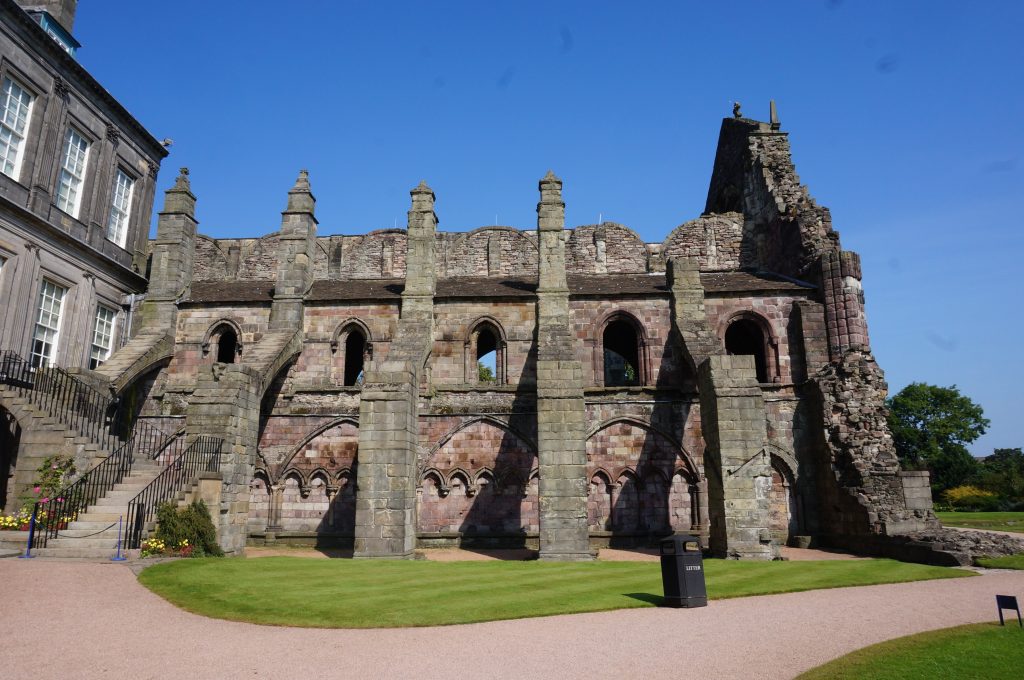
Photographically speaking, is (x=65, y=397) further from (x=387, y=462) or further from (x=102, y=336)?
(x=387, y=462)

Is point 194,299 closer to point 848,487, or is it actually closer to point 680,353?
point 680,353

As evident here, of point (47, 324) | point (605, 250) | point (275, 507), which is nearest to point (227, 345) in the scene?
point (47, 324)

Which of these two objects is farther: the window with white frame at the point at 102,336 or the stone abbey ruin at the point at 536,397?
the window with white frame at the point at 102,336

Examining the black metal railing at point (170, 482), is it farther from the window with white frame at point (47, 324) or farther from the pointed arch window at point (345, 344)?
the window with white frame at point (47, 324)

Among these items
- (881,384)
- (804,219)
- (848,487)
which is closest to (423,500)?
(848,487)

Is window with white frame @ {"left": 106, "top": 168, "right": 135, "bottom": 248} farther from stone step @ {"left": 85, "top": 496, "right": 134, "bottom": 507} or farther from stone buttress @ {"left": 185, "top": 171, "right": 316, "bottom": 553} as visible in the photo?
stone step @ {"left": 85, "top": 496, "right": 134, "bottom": 507}

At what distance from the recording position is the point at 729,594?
1005 centimetres

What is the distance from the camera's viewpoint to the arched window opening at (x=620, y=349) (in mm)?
22406

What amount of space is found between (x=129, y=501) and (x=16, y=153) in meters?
11.9

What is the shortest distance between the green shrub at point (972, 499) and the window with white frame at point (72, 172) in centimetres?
4798

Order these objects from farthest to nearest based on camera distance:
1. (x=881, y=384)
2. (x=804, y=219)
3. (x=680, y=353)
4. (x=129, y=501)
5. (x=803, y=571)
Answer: (x=804, y=219) < (x=680, y=353) < (x=881, y=384) < (x=129, y=501) < (x=803, y=571)

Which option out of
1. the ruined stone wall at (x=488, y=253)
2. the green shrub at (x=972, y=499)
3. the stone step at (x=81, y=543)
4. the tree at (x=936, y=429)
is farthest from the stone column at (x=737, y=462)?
the tree at (x=936, y=429)

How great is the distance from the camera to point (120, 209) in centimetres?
2319

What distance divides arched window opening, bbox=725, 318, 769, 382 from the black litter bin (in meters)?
11.3
